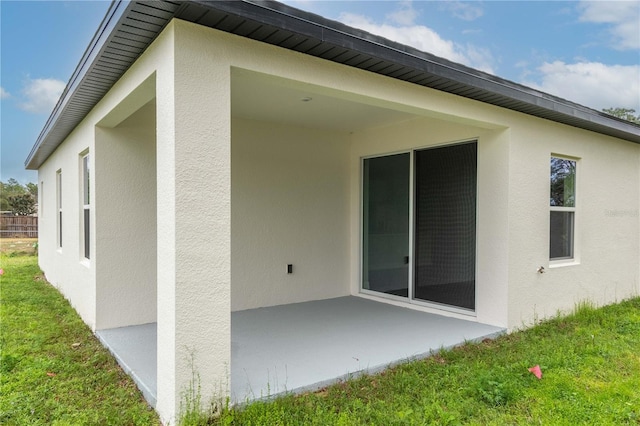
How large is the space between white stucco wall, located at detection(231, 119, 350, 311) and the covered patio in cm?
46

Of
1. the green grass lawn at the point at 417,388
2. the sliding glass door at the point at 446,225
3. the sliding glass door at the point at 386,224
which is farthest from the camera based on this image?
the sliding glass door at the point at 386,224

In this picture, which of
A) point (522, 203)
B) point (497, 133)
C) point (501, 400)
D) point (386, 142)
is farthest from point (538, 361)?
point (386, 142)

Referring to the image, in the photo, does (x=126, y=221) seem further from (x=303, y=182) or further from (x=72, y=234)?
(x=303, y=182)

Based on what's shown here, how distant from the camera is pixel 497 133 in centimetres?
533

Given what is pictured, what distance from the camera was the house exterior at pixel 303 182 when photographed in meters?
2.83

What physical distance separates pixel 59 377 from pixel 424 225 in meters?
4.80

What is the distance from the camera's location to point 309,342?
454 cm

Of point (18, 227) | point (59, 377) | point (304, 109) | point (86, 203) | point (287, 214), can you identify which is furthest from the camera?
point (18, 227)

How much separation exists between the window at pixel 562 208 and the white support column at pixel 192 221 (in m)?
5.10

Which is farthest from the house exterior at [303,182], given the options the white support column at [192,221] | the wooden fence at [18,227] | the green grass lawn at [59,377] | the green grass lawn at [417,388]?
the wooden fence at [18,227]

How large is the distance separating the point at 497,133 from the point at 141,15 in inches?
172

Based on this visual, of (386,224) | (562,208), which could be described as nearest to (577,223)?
(562,208)

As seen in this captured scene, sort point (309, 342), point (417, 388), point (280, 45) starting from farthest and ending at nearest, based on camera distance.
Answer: point (309, 342) → point (417, 388) → point (280, 45)

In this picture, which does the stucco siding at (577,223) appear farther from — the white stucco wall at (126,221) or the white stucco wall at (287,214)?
the white stucco wall at (126,221)
